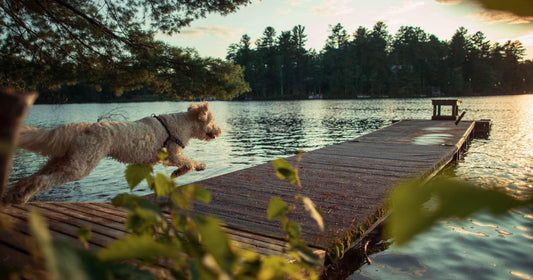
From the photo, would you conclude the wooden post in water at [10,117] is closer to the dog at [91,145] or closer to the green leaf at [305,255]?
the green leaf at [305,255]

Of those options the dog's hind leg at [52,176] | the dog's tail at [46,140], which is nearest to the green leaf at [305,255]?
the dog's tail at [46,140]

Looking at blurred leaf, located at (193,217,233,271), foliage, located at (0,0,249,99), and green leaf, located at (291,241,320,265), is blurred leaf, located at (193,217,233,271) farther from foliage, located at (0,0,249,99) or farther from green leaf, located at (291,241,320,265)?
foliage, located at (0,0,249,99)

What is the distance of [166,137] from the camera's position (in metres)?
3.81

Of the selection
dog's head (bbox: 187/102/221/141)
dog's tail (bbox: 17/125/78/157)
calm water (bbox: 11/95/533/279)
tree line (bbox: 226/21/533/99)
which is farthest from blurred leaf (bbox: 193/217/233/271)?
tree line (bbox: 226/21/533/99)

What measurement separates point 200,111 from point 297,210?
1.69 m

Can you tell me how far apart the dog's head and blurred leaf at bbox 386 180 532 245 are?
12.8ft

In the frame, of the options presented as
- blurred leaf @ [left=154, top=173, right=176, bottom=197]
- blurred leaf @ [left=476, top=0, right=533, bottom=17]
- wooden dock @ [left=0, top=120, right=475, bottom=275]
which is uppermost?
blurred leaf @ [left=476, top=0, right=533, bottom=17]

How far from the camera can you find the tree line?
229ft

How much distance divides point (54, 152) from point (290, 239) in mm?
2680

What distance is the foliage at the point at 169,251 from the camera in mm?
370

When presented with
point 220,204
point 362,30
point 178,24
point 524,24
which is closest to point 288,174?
point 524,24

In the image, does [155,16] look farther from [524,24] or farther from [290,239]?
[524,24]

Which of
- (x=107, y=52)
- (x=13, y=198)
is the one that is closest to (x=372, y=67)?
(x=107, y=52)

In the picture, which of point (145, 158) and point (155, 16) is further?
point (155, 16)
